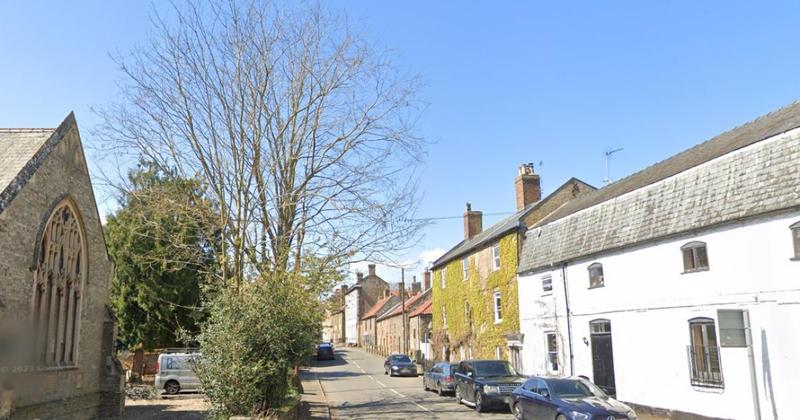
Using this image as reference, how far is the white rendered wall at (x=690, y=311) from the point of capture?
13812mm

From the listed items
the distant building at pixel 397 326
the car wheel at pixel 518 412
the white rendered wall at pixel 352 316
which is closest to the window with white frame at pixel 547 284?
the car wheel at pixel 518 412

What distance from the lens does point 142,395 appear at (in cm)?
2534

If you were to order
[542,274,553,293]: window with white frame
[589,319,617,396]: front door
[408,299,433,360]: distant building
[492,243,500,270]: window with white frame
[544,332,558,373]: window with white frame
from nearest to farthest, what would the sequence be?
[589,319,617,396]: front door, [544,332,558,373]: window with white frame, [542,274,553,293]: window with white frame, [492,243,500,270]: window with white frame, [408,299,433,360]: distant building

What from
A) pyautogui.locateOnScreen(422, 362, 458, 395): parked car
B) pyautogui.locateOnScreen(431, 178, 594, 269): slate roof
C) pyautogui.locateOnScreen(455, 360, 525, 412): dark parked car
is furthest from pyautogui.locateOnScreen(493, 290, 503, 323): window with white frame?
pyautogui.locateOnScreen(455, 360, 525, 412): dark parked car

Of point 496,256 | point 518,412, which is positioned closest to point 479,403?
point 518,412

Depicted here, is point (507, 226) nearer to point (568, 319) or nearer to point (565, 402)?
point (568, 319)

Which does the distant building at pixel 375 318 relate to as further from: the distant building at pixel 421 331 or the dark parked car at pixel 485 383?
the dark parked car at pixel 485 383

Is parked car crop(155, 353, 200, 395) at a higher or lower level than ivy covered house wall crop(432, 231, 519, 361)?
lower

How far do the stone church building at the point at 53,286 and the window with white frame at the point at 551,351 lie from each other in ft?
52.5

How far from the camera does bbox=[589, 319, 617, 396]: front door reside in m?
20.1

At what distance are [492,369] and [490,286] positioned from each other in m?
8.89

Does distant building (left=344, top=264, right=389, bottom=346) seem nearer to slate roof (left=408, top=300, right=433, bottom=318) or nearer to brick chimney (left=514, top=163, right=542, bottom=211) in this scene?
slate roof (left=408, top=300, right=433, bottom=318)

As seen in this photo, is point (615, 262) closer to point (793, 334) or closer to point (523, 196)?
point (793, 334)

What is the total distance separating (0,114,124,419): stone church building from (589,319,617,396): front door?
16.2 meters
